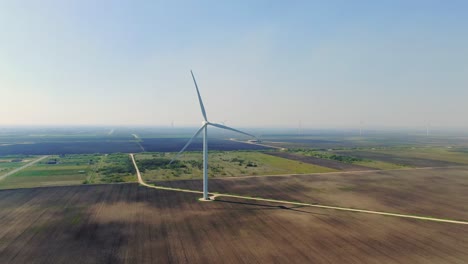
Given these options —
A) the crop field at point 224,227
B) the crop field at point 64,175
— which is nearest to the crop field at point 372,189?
the crop field at point 224,227

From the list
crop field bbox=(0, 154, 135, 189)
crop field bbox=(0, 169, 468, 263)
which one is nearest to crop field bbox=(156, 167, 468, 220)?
crop field bbox=(0, 169, 468, 263)

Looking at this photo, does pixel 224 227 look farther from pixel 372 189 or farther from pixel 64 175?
pixel 64 175

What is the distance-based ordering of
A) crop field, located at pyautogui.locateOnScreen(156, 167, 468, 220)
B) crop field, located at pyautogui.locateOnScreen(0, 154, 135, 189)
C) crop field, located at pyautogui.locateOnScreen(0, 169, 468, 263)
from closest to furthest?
crop field, located at pyautogui.locateOnScreen(0, 169, 468, 263), crop field, located at pyautogui.locateOnScreen(156, 167, 468, 220), crop field, located at pyautogui.locateOnScreen(0, 154, 135, 189)

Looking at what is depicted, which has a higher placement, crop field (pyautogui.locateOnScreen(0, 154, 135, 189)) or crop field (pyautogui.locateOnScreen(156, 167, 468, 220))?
crop field (pyautogui.locateOnScreen(0, 154, 135, 189))

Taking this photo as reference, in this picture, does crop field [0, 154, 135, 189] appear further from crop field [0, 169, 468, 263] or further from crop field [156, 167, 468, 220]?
crop field [156, 167, 468, 220]

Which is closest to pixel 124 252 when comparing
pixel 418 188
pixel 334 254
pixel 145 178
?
pixel 334 254

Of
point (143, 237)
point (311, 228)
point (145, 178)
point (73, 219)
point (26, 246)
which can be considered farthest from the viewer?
point (145, 178)

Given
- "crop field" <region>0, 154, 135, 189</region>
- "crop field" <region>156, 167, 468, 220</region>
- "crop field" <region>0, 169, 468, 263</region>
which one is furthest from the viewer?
"crop field" <region>0, 154, 135, 189</region>

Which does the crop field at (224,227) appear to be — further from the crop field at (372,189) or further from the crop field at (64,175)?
the crop field at (64,175)

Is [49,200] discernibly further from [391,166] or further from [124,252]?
[391,166]
